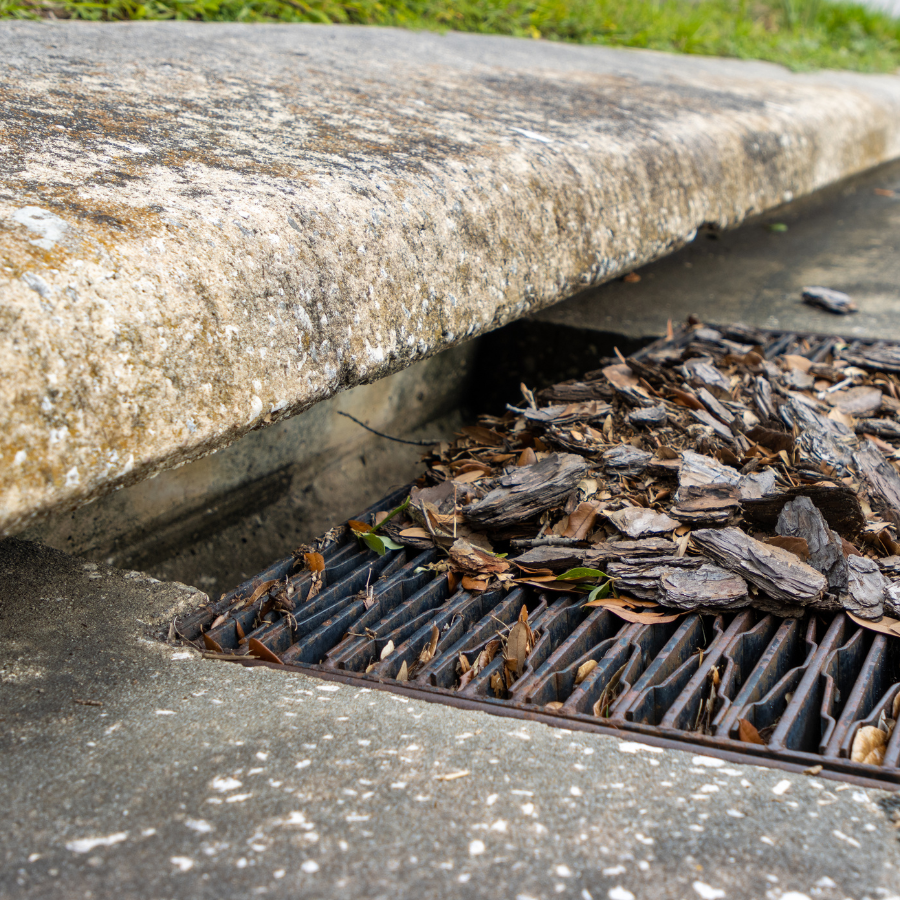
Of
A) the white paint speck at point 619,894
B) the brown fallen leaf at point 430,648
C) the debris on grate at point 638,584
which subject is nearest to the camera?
the white paint speck at point 619,894

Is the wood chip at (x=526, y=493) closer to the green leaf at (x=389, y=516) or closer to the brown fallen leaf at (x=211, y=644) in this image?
the green leaf at (x=389, y=516)

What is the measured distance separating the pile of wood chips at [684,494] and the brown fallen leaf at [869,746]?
0.92 ft

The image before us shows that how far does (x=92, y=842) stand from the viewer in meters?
0.81

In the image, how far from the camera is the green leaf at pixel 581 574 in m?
1.40

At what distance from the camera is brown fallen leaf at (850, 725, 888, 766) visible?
3.32ft

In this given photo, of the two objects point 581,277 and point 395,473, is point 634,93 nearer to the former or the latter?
point 581,277

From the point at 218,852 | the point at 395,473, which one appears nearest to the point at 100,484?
the point at 218,852

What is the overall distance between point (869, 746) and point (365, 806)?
2.11ft

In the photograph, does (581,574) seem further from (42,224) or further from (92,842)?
(42,224)

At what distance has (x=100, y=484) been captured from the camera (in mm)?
958

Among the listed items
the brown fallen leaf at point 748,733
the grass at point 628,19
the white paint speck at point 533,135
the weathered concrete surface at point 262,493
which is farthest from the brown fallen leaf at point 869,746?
the grass at point 628,19

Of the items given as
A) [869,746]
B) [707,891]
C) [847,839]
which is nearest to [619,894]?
[707,891]

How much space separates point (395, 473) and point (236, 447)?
0.65m

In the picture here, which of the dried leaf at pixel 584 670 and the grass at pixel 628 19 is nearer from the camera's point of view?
the dried leaf at pixel 584 670
